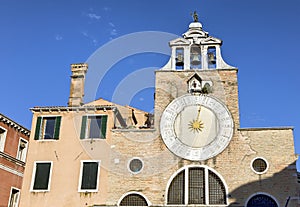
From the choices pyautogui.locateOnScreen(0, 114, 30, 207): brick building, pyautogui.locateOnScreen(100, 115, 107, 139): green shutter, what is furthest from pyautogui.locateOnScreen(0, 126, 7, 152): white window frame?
pyautogui.locateOnScreen(100, 115, 107, 139): green shutter

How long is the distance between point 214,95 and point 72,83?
8457 mm

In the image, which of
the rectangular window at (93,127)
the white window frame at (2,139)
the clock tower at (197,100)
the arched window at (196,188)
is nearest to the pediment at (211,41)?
the clock tower at (197,100)

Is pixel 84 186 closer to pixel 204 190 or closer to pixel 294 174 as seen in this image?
pixel 204 190

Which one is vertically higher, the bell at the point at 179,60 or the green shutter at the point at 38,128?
the bell at the point at 179,60

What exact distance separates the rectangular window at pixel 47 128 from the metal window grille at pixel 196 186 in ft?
24.9

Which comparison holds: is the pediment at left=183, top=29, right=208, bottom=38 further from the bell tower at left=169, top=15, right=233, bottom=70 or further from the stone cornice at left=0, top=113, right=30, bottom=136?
the stone cornice at left=0, top=113, right=30, bottom=136

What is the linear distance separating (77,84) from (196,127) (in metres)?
7.75

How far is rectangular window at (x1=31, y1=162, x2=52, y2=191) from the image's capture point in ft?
72.6

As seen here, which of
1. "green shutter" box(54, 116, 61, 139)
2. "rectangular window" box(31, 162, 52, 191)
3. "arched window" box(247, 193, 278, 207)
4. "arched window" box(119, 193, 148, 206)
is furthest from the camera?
"green shutter" box(54, 116, 61, 139)

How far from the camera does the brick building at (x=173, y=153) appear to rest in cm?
2086

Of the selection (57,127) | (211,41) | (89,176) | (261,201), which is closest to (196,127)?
(261,201)

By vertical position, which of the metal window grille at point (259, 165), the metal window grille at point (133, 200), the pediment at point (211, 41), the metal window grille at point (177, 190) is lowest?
the metal window grille at point (133, 200)

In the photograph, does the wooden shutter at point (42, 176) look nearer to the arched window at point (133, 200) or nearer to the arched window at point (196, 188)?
the arched window at point (133, 200)

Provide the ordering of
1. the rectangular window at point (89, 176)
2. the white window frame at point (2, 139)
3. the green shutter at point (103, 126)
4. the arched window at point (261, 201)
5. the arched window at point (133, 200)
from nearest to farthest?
the arched window at point (261, 201) < the arched window at point (133, 200) < the rectangular window at point (89, 176) < the green shutter at point (103, 126) < the white window frame at point (2, 139)
